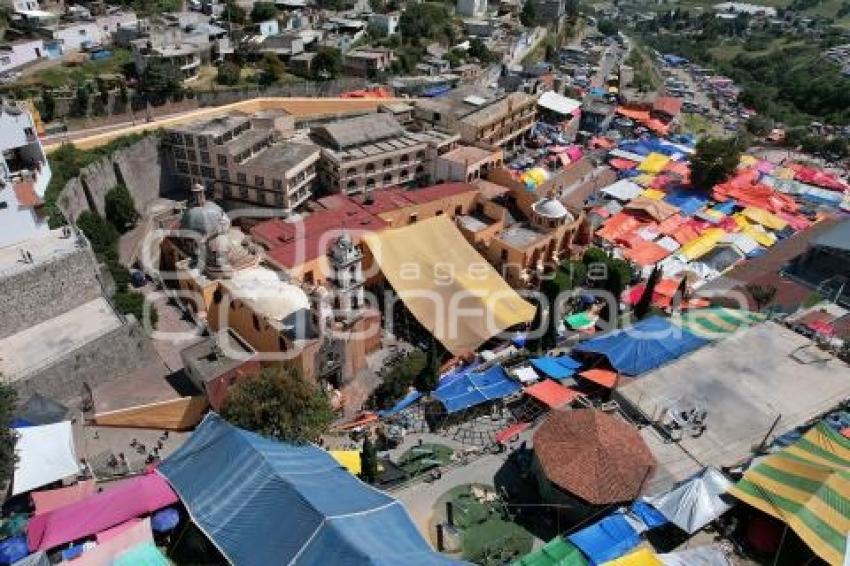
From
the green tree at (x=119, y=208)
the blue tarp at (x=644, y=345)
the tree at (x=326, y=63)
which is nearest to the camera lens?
the blue tarp at (x=644, y=345)

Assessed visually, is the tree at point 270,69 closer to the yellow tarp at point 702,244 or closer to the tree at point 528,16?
the yellow tarp at point 702,244

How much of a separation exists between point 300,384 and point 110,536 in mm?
8369

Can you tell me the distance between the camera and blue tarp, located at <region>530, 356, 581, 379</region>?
3256cm

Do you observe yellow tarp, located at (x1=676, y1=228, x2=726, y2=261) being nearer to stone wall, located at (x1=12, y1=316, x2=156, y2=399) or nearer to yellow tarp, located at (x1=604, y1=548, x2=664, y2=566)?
yellow tarp, located at (x1=604, y1=548, x2=664, y2=566)

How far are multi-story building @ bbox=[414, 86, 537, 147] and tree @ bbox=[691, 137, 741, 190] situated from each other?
15.4 meters

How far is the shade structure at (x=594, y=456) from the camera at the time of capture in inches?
941

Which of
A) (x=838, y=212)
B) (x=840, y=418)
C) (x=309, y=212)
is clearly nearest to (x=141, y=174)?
(x=309, y=212)

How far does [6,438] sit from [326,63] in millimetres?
46447

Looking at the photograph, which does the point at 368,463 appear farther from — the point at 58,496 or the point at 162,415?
the point at 58,496

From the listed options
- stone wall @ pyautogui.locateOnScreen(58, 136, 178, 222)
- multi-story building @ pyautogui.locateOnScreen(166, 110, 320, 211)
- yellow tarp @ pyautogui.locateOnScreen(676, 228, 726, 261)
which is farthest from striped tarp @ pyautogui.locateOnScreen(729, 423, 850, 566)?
stone wall @ pyautogui.locateOnScreen(58, 136, 178, 222)

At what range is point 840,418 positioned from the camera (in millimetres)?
28734

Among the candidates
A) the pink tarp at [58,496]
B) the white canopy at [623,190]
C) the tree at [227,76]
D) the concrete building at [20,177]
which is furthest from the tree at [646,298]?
the tree at [227,76]

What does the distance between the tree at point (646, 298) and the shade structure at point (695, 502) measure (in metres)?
15.0

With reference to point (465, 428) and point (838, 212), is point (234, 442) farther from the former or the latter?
point (838, 212)
